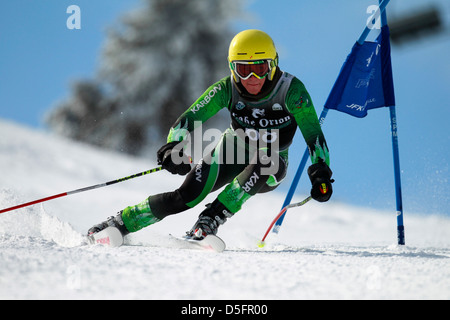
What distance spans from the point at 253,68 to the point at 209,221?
1.10m

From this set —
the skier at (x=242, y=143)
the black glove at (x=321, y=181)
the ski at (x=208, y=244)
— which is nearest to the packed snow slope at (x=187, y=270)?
the ski at (x=208, y=244)

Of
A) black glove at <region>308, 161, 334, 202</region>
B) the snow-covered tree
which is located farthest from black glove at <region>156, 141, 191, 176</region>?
the snow-covered tree

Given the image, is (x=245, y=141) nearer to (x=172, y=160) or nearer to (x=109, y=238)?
(x=172, y=160)

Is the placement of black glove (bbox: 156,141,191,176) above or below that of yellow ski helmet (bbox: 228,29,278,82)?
below

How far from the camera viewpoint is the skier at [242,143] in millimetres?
3279

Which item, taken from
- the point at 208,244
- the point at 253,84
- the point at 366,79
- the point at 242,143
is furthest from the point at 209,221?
the point at 366,79

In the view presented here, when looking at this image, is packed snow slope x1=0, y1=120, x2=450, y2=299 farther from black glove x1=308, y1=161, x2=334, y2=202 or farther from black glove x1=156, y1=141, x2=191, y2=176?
black glove x1=156, y1=141, x2=191, y2=176

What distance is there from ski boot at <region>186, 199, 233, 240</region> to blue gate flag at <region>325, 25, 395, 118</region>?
159cm

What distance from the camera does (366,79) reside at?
420cm

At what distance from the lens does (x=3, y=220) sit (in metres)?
4.06

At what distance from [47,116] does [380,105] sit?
16.4 meters

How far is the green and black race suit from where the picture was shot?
10.9 feet
